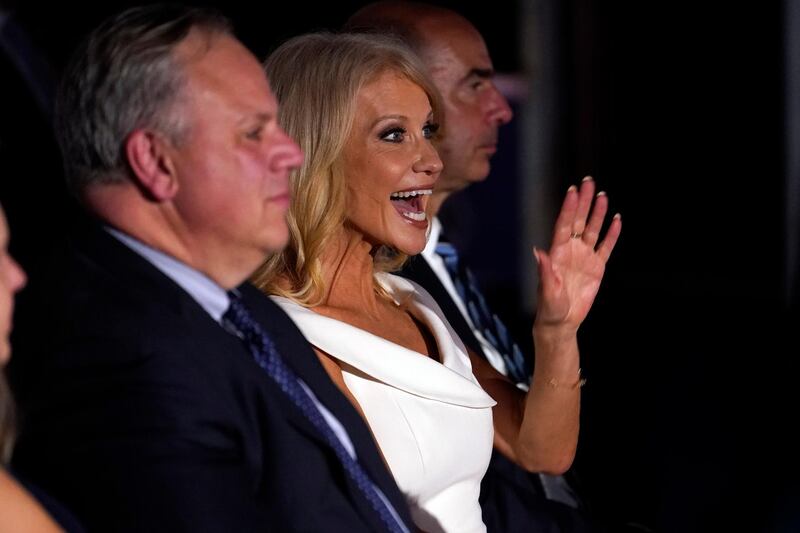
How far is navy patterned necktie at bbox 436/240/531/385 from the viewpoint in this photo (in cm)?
246

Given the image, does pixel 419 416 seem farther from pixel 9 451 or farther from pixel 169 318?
pixel 9 451

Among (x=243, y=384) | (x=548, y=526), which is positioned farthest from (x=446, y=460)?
(x=243, y=384)

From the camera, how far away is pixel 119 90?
4.35 feet

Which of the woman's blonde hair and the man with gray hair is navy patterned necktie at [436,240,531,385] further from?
the man with gray hair

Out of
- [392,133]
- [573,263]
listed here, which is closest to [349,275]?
[392,133]

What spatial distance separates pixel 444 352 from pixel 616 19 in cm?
455

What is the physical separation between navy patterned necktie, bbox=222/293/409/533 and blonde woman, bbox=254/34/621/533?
243mm

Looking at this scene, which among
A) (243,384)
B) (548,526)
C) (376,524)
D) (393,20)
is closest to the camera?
(243,384)

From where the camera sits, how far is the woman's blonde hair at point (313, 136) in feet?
6.05

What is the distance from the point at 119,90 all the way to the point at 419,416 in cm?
71

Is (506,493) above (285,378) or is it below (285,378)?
below

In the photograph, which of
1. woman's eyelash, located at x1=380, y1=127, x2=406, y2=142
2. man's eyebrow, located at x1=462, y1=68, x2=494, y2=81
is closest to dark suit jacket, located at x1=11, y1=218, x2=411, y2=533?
woman's eyelash, located at x1=380, y1=127, x2=406, y2=142

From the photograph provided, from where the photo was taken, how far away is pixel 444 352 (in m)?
1.93

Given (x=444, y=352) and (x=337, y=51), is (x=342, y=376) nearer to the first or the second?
(x=444, y=352)
